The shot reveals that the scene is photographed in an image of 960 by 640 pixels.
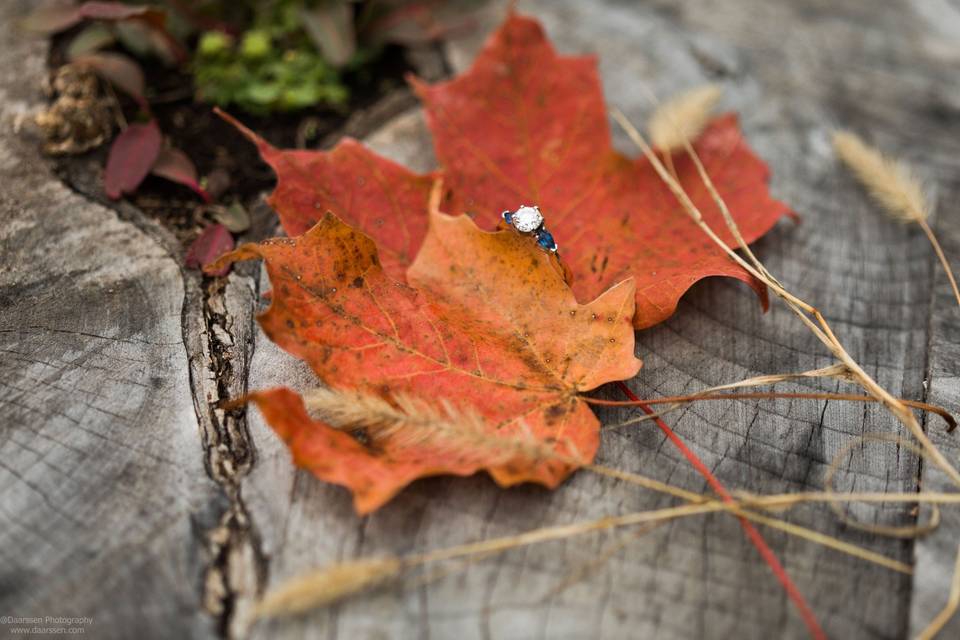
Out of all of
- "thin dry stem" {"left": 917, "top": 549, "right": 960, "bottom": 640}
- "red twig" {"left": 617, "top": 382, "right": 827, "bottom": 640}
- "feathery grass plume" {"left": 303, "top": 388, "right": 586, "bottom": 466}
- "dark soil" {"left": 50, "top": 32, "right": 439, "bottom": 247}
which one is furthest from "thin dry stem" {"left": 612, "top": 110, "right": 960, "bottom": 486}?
"dark soil" {"left": 50, "top": 32, "right": 439, "bottom": 247}

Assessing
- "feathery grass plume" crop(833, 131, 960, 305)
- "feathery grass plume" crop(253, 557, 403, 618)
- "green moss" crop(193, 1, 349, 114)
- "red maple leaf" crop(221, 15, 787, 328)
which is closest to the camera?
"feathery grass plume" crop(253, 557, 403, 618)

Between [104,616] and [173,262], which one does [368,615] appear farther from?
[173,262]

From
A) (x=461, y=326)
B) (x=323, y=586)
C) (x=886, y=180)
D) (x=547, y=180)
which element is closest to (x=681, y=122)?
(x=547, y=180)

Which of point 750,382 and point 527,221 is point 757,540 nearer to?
point 750,382

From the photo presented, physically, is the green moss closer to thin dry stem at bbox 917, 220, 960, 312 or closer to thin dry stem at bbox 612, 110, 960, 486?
thin dry stem at bbox 612, 110, 960, 486

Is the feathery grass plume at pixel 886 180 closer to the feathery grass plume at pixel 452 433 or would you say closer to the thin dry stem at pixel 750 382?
the thin dry stem at pixel 750 382

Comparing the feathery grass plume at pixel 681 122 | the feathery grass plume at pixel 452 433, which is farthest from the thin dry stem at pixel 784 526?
the feathery grass plume at pixel 681 122
